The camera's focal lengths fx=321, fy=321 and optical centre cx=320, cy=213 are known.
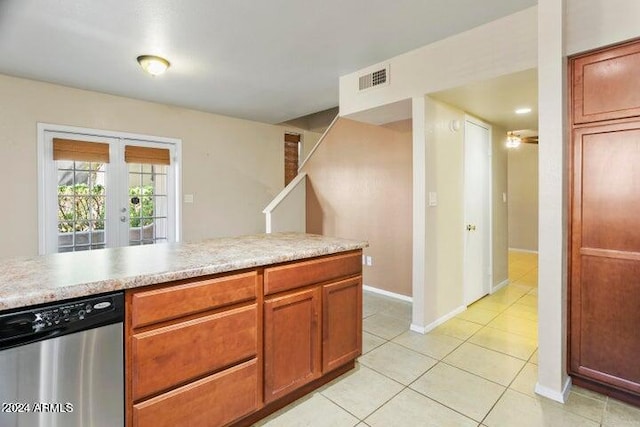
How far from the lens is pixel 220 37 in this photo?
8.91 ft

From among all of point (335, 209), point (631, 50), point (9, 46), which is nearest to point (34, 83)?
point (9, 46)

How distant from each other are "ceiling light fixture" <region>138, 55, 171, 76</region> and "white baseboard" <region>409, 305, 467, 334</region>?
3.45 m

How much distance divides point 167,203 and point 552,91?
15.9 ft

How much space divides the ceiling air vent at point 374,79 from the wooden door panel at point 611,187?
5.68ft

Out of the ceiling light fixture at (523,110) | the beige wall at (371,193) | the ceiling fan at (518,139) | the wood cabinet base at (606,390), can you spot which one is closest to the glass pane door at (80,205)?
the beige wall at (371,193)

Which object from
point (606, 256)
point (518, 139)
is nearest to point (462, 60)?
point (606, 256)

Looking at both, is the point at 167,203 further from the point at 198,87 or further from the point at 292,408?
the point at 292,408

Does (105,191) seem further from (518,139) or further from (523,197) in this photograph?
(523,197)

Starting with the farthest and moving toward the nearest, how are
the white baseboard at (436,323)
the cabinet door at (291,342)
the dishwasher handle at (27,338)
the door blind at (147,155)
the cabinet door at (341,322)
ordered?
1. the door blind at (147,155)
2. the white baseboard at (436,323)
3. the cabinet door at (341,322)
4. the cabinet door at (291,342)
5. the dishwasher handle at (27,338)

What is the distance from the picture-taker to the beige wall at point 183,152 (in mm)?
3646

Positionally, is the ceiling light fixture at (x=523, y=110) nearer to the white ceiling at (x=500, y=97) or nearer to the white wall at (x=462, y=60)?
the white ceiling at (x=500, y=97)

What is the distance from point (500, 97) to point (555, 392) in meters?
2.32

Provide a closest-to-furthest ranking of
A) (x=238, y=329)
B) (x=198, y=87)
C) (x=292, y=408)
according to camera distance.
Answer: (x=238, y=329)
(x=292, y=408)
(x=198, y=87)

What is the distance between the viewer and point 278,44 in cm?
285
